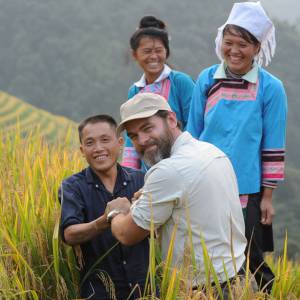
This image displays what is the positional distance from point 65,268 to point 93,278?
11.2 inches

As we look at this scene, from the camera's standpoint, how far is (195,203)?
2.23 metres

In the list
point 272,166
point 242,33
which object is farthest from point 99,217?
point 242,33

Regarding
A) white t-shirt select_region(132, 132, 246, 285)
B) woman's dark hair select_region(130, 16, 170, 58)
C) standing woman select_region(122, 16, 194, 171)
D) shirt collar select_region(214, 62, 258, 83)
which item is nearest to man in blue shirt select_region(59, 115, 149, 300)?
white t-shirt select_region(132, 132, 246, 285)

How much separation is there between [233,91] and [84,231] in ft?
3.74

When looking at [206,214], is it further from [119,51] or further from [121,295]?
[119,51]

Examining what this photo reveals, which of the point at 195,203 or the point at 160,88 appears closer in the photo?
the point at 195,203

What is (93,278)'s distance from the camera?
2551 millimetres

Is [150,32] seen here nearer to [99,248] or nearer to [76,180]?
[76,180]

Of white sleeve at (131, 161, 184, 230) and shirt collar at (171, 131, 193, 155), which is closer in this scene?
white sleeve at (131, 161, 184, 230)

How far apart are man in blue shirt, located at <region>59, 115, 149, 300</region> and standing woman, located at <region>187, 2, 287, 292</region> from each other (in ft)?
2.10

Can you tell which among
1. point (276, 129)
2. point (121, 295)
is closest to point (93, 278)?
point (121, 295)

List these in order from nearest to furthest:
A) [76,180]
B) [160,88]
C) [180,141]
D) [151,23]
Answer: [180,141] → [76,180] → [160,88] → [151,23]

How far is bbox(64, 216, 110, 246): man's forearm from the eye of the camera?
2.36 m

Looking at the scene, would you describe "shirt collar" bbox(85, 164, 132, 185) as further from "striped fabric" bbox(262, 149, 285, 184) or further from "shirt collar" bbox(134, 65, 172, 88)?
"shirt collar" bbox(134, 65, 172, 88)
